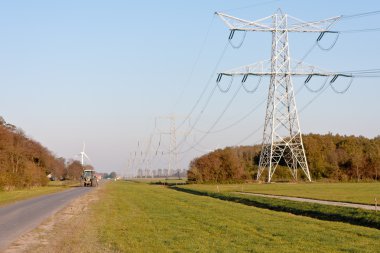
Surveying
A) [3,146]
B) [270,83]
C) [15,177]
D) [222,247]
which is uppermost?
[270,83]

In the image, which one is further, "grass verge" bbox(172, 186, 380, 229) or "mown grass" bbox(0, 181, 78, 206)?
"mown grass" bbox(0, 181, 78, 206)

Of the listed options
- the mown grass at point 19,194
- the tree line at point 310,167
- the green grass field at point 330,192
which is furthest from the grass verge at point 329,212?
the tree line at point 310,167

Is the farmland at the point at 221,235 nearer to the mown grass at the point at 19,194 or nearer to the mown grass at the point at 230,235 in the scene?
the mown grass at the point at 230,235

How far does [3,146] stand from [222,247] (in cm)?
6748

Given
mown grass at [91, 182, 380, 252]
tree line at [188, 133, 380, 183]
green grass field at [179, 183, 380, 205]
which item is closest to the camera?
mown grass at [91, 182, 380, 252]

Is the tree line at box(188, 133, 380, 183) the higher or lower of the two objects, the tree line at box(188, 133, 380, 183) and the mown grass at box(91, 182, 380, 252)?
the higher

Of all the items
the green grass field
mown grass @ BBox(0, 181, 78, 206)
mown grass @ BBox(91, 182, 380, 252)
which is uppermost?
mown grass @ BBox(0, 181, 78, 206)

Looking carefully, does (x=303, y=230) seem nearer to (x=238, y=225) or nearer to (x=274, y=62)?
(x=238, y=225)

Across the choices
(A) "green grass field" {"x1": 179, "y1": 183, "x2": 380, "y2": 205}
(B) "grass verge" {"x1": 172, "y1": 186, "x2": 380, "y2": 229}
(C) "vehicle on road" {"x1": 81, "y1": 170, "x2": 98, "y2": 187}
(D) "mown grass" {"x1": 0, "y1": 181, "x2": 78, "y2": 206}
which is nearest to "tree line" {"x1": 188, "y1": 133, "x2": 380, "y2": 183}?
(C) "vehicle on road" {"x1": 81, "y1": 170, "x2": 98, "y2": 187}

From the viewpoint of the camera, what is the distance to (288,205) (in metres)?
33.6

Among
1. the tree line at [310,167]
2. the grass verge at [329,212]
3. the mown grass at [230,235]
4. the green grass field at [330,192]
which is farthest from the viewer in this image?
the tree line at [310,167]

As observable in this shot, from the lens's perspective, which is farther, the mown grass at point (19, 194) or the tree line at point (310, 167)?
the tree line at point (310, 167)

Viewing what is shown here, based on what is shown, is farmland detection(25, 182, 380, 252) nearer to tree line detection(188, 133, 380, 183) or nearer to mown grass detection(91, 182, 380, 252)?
mown grass detection(91, 182, 380, 252)

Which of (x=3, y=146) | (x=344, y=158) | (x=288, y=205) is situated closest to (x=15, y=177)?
(x=3, y=146)
